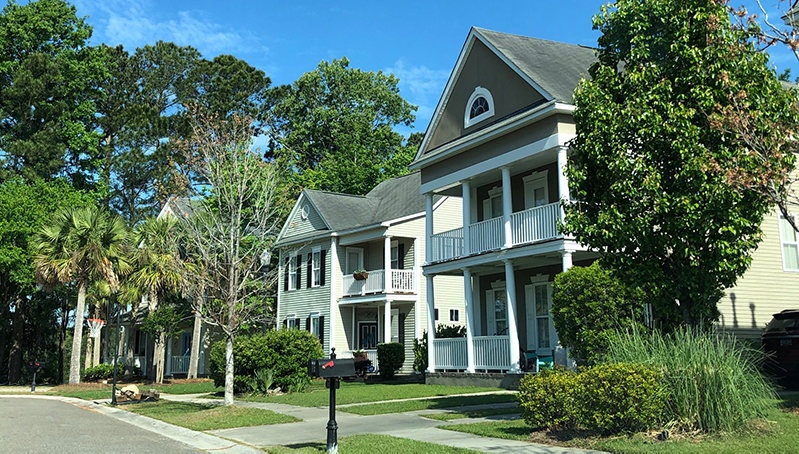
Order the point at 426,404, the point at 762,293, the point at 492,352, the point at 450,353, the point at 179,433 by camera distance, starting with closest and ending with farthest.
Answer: the point at 179,433 → the point at 426,404 → the point at 762,293 → the point at 492,352 → the point at 450,353

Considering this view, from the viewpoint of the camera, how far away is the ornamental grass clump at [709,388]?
8938 mm

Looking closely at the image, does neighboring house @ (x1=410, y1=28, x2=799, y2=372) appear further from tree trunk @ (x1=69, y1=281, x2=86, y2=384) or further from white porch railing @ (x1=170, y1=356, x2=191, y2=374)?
Answer: white porch railing @ (x1=170, y1=356, x2=191, y2=374)

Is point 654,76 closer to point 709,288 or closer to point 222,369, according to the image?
point 709,288

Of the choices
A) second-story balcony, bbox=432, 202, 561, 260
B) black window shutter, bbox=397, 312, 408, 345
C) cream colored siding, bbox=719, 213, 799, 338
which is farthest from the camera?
black window shutter, bbox=397, 312, 408, 345

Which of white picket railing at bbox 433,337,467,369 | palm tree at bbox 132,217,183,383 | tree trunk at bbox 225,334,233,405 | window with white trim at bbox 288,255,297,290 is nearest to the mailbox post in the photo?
tree trunk at bbox 225,334,233,405

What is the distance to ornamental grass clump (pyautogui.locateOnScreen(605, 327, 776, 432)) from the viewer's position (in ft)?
29.3

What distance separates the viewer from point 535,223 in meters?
19.5

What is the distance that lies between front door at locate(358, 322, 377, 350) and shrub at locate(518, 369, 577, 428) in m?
23.2

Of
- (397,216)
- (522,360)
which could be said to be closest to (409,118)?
(397,216)

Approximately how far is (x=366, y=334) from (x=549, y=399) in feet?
78.9

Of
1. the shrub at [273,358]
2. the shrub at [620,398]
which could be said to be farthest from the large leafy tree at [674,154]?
the shrub at [273,358]

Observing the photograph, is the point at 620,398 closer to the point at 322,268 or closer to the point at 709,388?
the point at 709,388

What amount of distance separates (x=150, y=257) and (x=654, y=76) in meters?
26.6

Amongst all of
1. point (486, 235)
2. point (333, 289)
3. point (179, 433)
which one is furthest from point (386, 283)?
point (179, 433)
